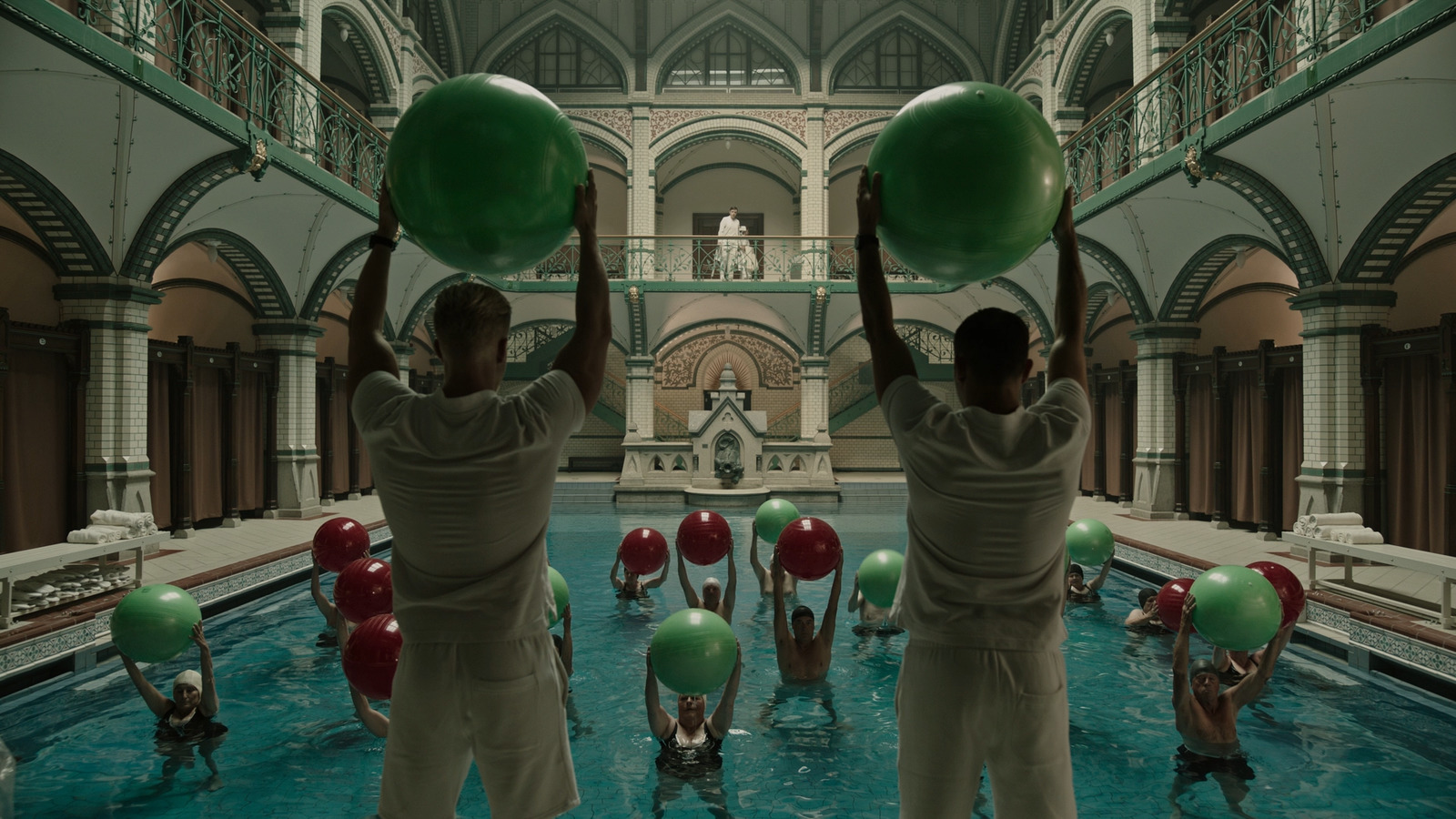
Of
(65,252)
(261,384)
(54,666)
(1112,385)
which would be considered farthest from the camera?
(1112,385)

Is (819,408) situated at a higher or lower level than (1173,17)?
lower

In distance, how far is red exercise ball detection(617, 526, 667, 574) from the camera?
6.13 meters

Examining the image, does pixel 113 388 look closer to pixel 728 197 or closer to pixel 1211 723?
pixel 1211 723

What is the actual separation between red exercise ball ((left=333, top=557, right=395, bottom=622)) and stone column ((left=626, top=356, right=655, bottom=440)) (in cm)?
1296

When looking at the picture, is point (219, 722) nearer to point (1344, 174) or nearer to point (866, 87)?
point (1344, 174)

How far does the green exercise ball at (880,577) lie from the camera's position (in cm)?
561

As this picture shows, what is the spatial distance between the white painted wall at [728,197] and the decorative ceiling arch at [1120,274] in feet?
32.0

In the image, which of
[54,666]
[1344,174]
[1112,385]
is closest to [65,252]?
[54,666]

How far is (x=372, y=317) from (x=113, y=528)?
6868 mm

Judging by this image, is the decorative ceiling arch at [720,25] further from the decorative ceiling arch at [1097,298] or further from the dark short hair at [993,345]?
the dark short hair at [993,345]

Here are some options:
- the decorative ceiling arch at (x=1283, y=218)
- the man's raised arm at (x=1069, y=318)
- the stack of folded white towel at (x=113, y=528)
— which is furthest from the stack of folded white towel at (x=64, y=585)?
the decorative ceiling arch at (x=1283, y=218)

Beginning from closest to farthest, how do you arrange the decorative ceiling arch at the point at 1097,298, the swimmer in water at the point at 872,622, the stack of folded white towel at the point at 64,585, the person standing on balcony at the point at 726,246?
the stack of folded white towel at the point at 64,585, the swimmer in water at the point at 872,622, the decorative ceiling arch at the point at 1097,298, the person standing on balcony at the point at 726,246

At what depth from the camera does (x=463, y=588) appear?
5.26ft

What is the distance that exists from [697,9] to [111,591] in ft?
53.3
